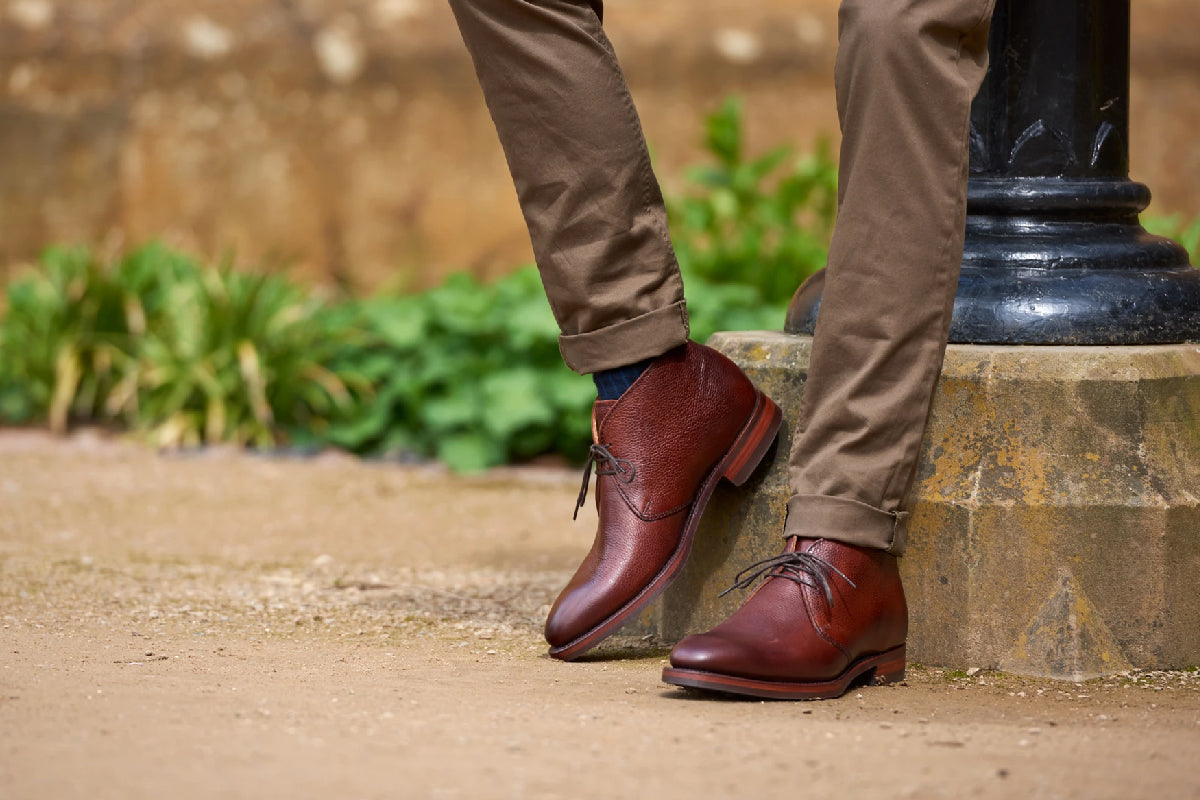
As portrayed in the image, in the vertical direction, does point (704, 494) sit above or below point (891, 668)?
above

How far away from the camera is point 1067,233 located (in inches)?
83.6

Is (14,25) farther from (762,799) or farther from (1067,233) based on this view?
(762,799)

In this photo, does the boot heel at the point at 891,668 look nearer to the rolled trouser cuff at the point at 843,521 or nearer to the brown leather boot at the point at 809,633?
the brown leather boot at the point at 809,633

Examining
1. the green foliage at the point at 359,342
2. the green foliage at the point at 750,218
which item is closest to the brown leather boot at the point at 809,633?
the green foliage at the point at 359,342

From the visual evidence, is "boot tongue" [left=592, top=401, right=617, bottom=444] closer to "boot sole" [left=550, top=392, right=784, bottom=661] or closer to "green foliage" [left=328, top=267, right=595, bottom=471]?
"boot sole" [left=550, top=392, right=784, bottom=661]

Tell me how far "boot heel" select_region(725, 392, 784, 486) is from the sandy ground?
30 centimetres

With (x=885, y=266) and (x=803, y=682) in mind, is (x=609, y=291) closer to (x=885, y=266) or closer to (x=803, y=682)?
(x=885, y=266)

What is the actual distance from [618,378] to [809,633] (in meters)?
0.45

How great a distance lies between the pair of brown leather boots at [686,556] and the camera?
1.72m

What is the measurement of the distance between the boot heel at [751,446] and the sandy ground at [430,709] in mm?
298

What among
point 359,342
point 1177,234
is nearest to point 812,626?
point 1177,234

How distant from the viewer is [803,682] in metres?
1.73

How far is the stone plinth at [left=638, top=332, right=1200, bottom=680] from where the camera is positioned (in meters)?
1.89

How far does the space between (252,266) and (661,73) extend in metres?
1.71
